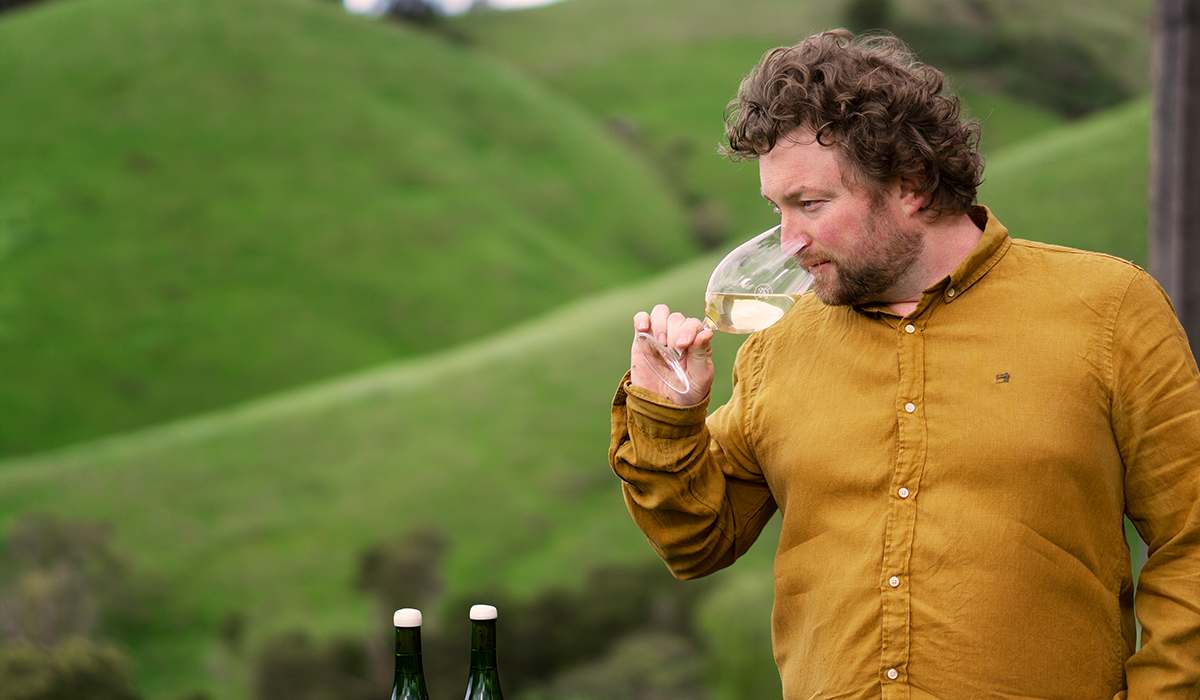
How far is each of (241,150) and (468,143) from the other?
6.39 meters

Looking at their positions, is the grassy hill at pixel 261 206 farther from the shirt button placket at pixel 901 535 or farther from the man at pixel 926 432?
the shirt button placket at pixel 901 535

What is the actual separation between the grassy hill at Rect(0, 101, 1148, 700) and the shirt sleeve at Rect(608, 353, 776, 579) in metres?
8.31

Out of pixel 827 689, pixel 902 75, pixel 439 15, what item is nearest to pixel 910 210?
pixel 902 75

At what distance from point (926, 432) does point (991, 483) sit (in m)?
0.15

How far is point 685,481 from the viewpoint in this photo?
226 cm

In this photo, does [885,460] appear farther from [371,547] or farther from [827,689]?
[371,547]

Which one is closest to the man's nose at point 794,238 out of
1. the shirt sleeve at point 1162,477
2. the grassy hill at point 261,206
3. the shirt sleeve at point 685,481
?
the shirt sleeve at point 685,481

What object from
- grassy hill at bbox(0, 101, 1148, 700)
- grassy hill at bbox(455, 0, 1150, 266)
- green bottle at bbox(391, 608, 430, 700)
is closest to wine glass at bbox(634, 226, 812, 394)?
green bottle at bbox(391, 608, 430, 700)

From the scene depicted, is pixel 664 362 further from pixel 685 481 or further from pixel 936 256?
pixel 936 256

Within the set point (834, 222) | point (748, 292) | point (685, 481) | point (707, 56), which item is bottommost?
point (685, 481)

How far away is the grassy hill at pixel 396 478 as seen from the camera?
479 inches

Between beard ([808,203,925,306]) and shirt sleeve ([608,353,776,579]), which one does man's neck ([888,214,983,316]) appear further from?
shirt sleeve ([608,353,776,579])

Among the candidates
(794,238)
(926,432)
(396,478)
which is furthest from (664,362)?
(396,478)

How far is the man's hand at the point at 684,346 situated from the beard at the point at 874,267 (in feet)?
0.88
